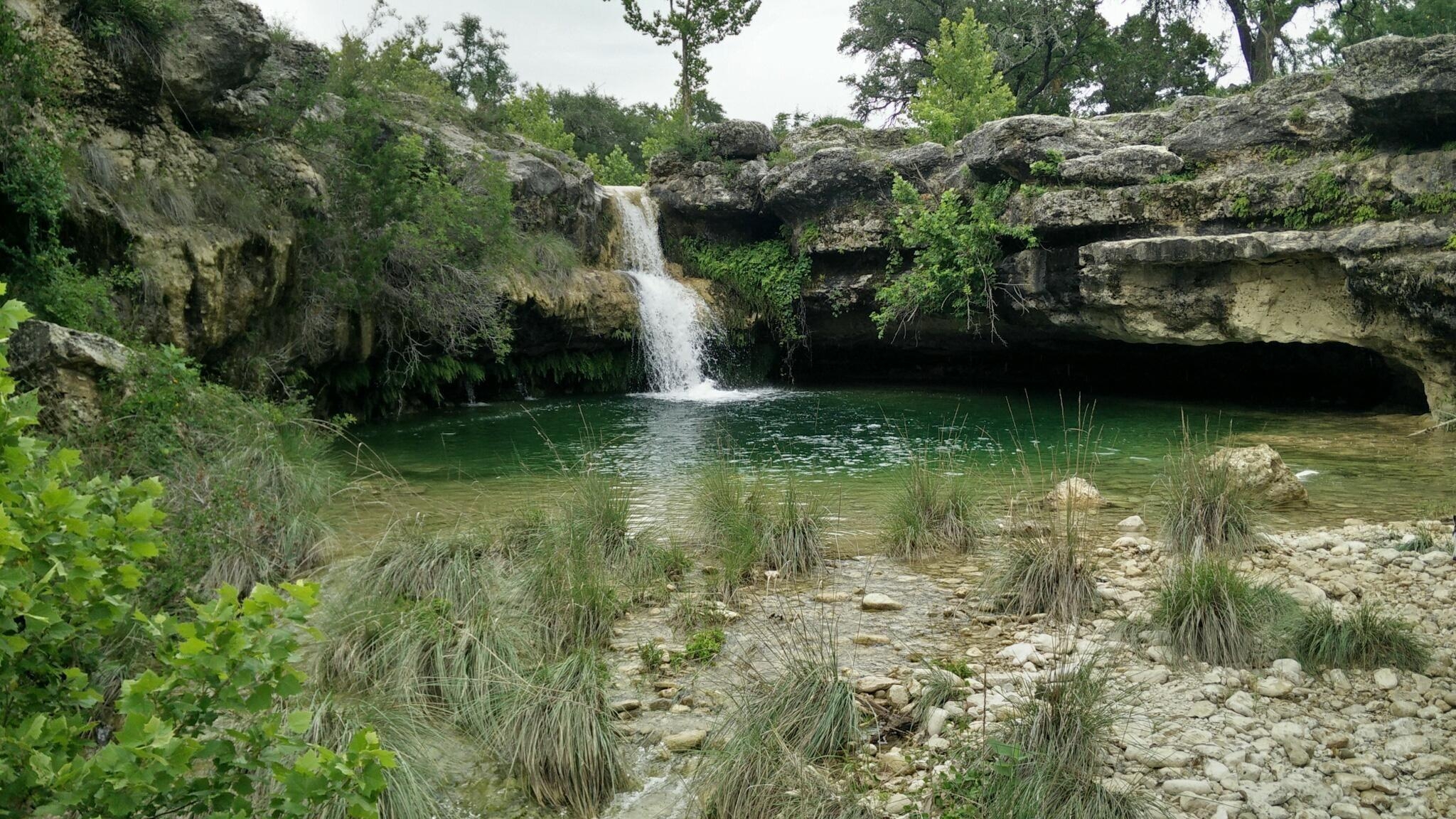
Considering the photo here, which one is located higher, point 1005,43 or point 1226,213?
point 1005,43

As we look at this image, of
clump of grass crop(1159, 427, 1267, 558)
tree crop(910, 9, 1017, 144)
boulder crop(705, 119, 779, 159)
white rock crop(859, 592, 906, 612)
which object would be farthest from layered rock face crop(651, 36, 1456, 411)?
white rock crop(859, 592, 906, 612)

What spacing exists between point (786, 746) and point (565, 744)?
0.89 meters

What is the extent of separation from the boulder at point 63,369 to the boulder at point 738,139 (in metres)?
15.8

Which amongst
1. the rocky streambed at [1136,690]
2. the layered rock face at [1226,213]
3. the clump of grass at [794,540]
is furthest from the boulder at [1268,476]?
the layered rock face at [1226,213]

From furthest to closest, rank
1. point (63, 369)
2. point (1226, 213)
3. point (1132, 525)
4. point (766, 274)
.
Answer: point (766, 274)
point (1226, 213)
point (1132, 525)
point (63, 369)

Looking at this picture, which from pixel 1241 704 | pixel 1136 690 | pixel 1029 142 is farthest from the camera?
pixel 1029 142

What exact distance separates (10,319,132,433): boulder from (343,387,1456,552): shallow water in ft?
7.06

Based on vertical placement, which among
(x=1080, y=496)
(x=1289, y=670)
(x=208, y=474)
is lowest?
(x=1289, y=670)

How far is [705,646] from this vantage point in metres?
4.77

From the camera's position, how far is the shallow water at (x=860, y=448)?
8156mm

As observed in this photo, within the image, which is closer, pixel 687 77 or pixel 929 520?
pixel 929 520

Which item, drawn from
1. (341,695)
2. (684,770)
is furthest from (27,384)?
(684,770)

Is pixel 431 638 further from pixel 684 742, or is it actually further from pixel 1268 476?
pixel 1268 476

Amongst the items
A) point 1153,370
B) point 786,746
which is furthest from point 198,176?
point 1153,370
